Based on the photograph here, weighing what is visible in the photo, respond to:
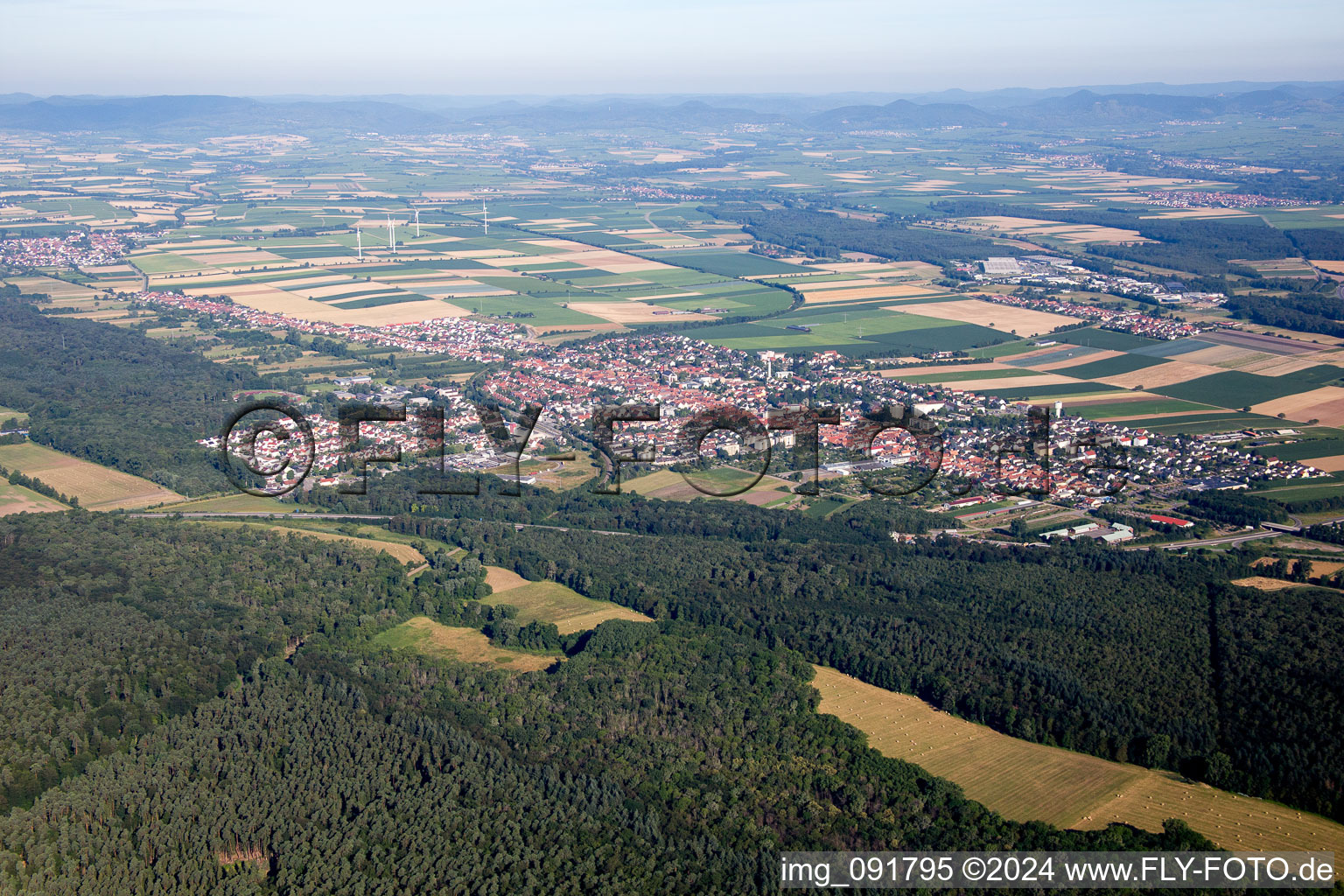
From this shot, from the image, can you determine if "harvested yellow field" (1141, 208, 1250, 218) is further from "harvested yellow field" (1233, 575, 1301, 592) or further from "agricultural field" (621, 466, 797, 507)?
"harvested yellow field" (1233, 575, 1301, 592)

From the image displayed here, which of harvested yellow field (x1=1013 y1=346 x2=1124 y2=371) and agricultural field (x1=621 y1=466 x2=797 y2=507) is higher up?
harvested yellow field (x1=1013 y1=346 x2=1124 y2=371)

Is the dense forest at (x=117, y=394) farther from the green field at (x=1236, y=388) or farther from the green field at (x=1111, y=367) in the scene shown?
the green field at (x=1236, y=388)

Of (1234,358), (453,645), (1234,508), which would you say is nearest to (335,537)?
(453,645)

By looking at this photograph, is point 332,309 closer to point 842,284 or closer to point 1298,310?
point 842,284

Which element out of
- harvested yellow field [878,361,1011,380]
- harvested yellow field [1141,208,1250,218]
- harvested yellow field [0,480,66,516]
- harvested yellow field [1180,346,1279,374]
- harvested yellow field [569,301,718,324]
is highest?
harvested yellow field [1141,208,1250,218]

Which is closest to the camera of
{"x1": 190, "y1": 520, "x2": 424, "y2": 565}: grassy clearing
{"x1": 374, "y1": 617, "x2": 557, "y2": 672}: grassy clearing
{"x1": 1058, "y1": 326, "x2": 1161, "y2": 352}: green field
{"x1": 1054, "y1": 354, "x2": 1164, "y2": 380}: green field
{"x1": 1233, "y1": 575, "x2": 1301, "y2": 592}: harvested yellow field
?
{"x1": 374, "y1": 617, "x2": 557, "y2": 672}: grassy clearing

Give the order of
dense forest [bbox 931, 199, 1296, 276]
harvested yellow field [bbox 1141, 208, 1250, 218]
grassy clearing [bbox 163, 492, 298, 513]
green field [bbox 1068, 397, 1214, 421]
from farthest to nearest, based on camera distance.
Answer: harvested yellow field [bbox 1141, 208, 1250, 218] < dense forest [bbox 931, 199, 1296, 276] < green field [bbox 1068, 397, 1214, 421] < grassy clearing [bbox 163, 492, 298, 513]

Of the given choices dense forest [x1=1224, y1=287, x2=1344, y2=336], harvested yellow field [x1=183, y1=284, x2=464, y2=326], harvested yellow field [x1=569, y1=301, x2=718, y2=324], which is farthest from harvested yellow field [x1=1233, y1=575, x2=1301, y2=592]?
harvested yellow field [x1=183, y1=284, x2=464, y2=326]

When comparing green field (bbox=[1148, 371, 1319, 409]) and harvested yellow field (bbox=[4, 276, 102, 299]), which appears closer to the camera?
green field (bbox=[1148, 371, 1319, 409])
